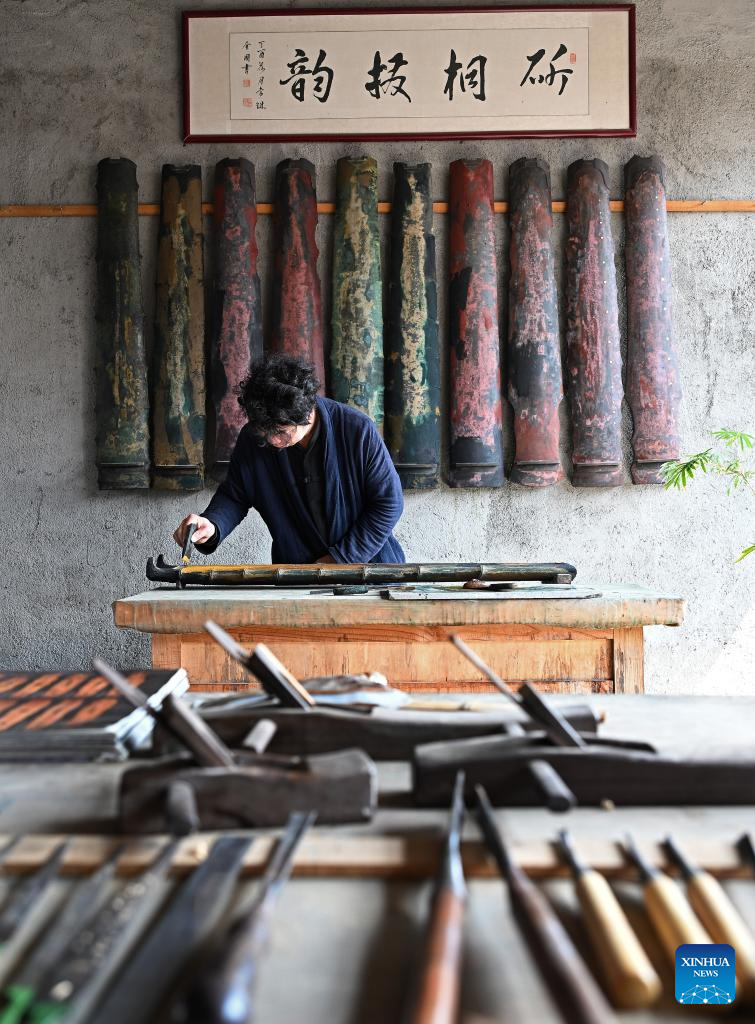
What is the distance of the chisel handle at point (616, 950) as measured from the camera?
614 mm

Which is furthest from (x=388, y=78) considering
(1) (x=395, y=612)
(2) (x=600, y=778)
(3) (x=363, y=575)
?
(2) (x=600, y=778)

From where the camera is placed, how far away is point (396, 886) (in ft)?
2.63

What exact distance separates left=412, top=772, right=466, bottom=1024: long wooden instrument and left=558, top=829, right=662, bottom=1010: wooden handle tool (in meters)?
0.10

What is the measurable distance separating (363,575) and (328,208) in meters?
2.05

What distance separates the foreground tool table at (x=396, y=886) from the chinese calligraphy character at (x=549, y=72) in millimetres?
3652

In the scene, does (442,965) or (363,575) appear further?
(363,575)

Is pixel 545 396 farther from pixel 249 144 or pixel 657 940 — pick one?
pixel 657 940

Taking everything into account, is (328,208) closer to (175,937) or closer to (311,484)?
(311,484)

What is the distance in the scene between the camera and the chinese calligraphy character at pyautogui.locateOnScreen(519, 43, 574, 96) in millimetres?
4031

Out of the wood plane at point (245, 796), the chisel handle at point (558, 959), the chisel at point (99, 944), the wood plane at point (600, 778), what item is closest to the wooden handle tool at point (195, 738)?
the wood plane at point (245, 796)

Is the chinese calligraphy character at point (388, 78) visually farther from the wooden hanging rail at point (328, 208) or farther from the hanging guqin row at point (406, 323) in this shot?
the wooden hanging rail at point (328, 208)

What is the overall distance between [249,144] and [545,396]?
1785mm

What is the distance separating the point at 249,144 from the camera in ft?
13.4

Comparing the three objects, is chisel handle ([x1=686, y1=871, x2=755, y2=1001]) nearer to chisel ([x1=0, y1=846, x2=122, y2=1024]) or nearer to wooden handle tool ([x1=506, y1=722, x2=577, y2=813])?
wooden handle tool ([x1=506, y1=722, x2=577, y2=813])
